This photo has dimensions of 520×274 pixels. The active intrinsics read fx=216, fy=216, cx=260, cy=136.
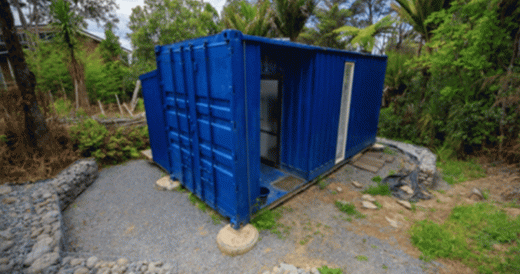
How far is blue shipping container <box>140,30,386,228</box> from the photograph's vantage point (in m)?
3.08

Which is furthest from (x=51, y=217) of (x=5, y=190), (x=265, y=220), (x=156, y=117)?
(x=265, y=220)

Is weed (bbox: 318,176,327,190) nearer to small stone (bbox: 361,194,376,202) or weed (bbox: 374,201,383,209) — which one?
small stone (bbox: 361,194,376,202)

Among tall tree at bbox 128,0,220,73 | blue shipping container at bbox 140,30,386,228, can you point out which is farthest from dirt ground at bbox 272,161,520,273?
tall tree at bbox 128,0,220,73

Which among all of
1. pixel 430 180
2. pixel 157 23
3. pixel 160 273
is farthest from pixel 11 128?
pixel 430 180

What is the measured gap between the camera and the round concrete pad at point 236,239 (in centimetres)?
307

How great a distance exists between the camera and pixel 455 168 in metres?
5.62

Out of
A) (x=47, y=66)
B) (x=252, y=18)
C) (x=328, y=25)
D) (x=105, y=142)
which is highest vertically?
(x=328, y=25)

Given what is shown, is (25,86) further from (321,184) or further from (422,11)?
(422,11)

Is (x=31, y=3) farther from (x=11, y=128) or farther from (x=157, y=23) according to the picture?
(x=11, y=128)

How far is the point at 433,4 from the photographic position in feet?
23.4

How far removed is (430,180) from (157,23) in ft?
44.8

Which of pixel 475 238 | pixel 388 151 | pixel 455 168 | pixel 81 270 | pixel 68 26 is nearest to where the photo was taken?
pixel 81 270

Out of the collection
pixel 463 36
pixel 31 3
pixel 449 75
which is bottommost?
pixel 449 75

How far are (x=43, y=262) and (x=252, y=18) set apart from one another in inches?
A: 478
